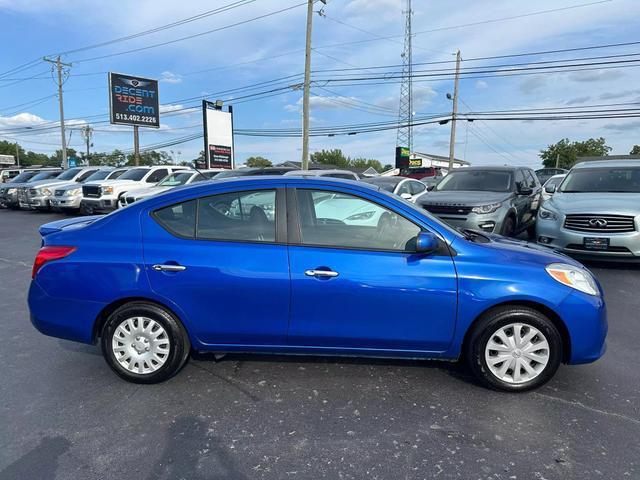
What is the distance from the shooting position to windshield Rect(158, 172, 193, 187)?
14.5 m

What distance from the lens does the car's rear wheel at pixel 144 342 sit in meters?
3.31

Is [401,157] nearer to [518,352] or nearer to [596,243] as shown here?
[596,243]

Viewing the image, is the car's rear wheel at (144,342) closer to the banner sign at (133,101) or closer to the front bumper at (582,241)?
the front bumper at (582,241)

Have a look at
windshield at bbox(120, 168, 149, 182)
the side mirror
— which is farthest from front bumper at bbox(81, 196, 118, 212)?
the side mirror

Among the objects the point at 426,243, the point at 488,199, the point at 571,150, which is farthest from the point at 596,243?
the point at 571,150

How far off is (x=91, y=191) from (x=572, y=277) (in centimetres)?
1478

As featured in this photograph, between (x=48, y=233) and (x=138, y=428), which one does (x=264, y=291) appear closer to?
(x=138, y=428)

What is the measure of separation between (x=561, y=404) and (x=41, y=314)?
394 centimetres

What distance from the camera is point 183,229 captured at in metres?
3.34

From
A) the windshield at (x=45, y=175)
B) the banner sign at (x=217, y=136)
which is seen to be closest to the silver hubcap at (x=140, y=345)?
the windshield at (x=45, y=175)

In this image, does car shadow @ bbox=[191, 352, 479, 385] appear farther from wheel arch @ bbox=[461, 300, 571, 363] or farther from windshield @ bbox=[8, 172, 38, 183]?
windshield @ bbox=[8, 172, 38, 183]

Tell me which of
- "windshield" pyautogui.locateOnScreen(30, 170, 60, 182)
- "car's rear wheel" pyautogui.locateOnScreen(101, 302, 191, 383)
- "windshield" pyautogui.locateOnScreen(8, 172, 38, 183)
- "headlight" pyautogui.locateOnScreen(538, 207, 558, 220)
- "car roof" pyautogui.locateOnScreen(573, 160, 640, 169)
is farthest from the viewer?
"windshield" pyautogui.locateOnScreen(8, 172, 38, 183)

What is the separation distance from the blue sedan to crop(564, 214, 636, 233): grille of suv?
4.12m

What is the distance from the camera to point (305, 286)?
3139mm
